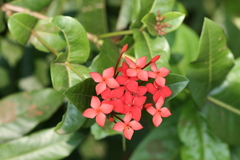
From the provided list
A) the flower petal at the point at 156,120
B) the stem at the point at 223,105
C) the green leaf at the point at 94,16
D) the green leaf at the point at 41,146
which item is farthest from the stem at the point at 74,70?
the stem at the point at 223,105

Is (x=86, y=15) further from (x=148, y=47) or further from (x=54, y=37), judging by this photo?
(x=148, y=47)

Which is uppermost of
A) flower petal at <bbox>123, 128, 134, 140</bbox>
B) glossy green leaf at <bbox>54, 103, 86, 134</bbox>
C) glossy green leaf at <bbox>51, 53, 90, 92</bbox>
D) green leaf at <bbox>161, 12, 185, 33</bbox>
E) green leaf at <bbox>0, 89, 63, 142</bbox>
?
green leaf at <bbox>161, 12, 185, 33</bbox>

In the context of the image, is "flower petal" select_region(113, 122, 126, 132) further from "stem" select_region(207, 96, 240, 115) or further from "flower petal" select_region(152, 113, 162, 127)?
"stem" select_region(207, 96, 240, 115)

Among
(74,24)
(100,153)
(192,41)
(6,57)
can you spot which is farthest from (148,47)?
(100,153)

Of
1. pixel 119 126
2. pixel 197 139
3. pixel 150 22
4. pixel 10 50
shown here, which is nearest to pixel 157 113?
pixel 119 126

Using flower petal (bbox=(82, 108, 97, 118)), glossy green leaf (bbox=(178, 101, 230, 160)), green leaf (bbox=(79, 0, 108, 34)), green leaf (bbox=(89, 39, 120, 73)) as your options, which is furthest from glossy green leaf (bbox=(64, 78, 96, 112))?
green leaf (bbox=(79, 0, 108, 34))

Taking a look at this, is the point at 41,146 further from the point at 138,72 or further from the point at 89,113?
the point at 138,72
